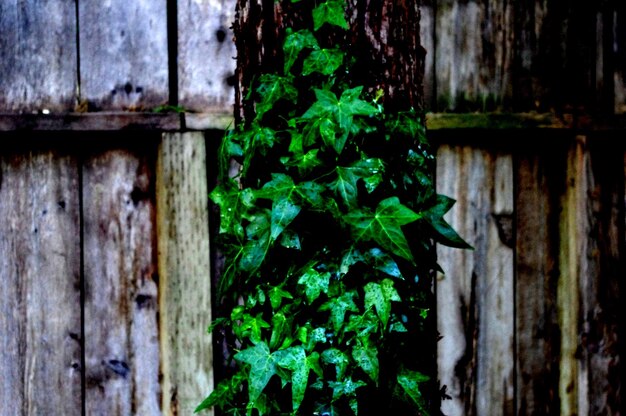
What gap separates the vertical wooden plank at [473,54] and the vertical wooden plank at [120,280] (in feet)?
2.64

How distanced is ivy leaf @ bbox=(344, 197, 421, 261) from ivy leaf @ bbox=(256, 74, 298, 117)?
237 mm

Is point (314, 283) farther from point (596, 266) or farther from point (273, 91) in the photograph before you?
point (596, 266)

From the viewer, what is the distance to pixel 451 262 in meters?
1.72

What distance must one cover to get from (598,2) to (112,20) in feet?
4.25

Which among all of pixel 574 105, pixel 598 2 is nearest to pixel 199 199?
pixel 574 105

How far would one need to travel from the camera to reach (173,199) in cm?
163

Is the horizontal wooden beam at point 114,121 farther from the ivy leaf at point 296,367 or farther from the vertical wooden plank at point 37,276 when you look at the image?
the ivy leaf at point 296,367

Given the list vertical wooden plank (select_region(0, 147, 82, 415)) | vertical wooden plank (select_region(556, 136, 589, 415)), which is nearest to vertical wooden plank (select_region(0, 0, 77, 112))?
A: vertical wooden plank (select_region(0, 147, 82, 415))

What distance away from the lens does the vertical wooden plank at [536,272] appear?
175 cm

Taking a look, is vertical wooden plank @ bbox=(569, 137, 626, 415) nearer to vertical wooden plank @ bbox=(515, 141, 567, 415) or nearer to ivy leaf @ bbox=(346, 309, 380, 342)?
vertical wooden plank @ bbox=(515, 141, 567, 415)

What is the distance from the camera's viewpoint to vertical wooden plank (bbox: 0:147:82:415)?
1640 millimetres

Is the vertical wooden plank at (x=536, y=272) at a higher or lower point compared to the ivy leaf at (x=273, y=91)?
lower

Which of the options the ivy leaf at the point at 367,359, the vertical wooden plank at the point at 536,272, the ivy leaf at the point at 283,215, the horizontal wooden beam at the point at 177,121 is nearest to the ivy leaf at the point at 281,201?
the ivy leaf at the point at 283,215

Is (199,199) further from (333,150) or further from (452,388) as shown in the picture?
(452,388)
